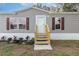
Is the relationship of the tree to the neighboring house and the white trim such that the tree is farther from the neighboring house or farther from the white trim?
the white trim

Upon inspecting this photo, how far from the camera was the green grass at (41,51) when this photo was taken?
7410 mm

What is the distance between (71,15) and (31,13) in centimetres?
53

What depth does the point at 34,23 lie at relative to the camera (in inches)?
293

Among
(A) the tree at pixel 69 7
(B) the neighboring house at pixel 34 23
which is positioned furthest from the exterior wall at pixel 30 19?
(A) the tree at pixel 69 7

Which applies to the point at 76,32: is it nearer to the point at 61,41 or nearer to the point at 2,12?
the point at 61,41

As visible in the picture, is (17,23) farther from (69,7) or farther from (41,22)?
(69,7)

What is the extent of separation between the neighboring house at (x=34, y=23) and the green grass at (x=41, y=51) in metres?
0.09

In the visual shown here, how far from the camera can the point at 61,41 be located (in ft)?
24.4

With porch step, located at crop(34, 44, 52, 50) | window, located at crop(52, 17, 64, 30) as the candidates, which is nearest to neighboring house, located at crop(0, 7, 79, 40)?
window, located at crop(52, 17, 64, 30)

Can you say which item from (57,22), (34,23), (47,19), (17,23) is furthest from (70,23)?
(17,23)

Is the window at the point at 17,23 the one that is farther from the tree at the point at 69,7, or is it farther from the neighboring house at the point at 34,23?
the tree at the point at 69,7

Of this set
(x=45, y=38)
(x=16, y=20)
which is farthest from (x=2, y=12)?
(x=45, y=38)

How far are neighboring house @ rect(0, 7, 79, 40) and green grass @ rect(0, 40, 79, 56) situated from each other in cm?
9

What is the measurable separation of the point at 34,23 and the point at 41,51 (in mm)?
380
